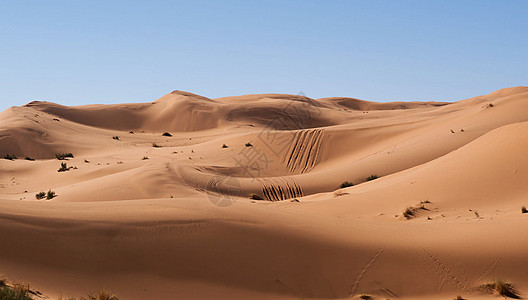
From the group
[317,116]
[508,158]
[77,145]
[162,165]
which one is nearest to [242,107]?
[317,116]

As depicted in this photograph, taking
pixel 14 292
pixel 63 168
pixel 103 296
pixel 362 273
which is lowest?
pixel 362 273

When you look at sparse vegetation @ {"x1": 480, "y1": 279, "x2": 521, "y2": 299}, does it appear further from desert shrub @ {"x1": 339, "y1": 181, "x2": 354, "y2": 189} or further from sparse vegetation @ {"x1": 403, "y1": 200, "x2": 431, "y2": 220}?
desert shrub @ {"x1": 339, "y1": 181, "x2": 354, "y2": 189}

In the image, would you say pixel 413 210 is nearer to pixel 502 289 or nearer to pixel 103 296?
pixel 502 289

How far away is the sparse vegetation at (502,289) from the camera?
23.9 ft

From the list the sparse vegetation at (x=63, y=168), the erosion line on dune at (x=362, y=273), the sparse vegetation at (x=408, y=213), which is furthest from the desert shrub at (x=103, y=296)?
the sparse vegetation at (x=63, y=168)

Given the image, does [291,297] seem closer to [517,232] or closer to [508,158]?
[517,232]

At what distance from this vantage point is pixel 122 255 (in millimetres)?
7203

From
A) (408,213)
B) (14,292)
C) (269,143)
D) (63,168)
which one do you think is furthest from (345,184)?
(14,292)

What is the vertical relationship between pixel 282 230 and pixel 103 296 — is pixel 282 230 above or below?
above

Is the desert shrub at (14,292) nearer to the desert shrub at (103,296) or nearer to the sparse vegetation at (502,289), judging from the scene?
the desert shrub at (103,296)

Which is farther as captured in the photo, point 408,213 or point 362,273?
point 408,213

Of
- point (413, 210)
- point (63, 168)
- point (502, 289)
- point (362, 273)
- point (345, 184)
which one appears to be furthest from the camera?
point (63, 168)

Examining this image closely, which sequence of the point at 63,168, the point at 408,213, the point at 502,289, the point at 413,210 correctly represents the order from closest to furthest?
the point at 502,289 → the point at 408,213 → the point at 413,210 → the point at 63,168

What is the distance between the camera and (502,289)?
24.0 feet
